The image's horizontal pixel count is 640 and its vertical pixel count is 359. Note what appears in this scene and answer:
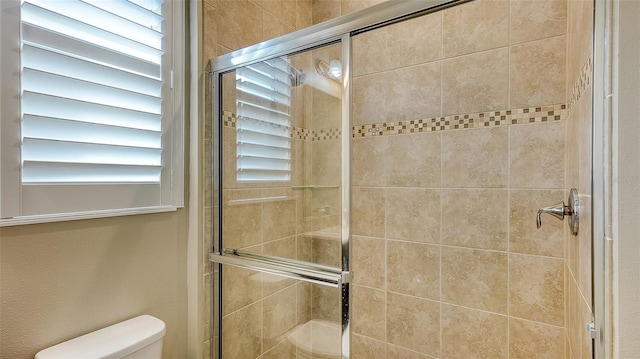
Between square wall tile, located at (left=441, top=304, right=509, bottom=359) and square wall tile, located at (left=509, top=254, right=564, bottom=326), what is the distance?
107 mm

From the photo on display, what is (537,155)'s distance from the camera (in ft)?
4.52

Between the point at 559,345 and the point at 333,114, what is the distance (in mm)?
1396

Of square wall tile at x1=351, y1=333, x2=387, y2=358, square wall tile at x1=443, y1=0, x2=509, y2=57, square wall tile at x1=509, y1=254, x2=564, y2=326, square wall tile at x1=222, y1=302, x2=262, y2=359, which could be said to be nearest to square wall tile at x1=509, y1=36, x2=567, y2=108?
square wall tile at x1=443, y1=0, x2=509, y2=57

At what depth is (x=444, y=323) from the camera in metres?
1.60

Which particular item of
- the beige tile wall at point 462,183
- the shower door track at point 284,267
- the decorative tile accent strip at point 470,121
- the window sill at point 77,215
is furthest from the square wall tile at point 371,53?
the window sill at point 77,215

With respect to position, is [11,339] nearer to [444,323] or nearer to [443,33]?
[444,323]

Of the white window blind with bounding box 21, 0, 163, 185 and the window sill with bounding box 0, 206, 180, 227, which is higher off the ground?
the white window blind with bounding box 21, 0, 163, 185

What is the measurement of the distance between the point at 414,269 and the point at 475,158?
0.66m

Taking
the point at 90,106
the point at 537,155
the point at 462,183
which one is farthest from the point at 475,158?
the point at 90,106

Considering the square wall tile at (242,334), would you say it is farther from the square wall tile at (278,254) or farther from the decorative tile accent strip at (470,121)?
the decorative tile accent strip at (470,121)

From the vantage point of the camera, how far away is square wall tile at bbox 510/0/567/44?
52.0 inches

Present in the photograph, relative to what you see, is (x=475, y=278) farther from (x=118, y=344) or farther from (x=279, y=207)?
(x=118, y=344)

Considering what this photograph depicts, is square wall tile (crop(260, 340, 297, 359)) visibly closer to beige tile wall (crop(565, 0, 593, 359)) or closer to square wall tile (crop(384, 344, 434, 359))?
square wall tile (crop(384, 344, 434, 359))

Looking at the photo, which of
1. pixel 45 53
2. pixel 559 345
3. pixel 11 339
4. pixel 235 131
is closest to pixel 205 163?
pixel 235 131
